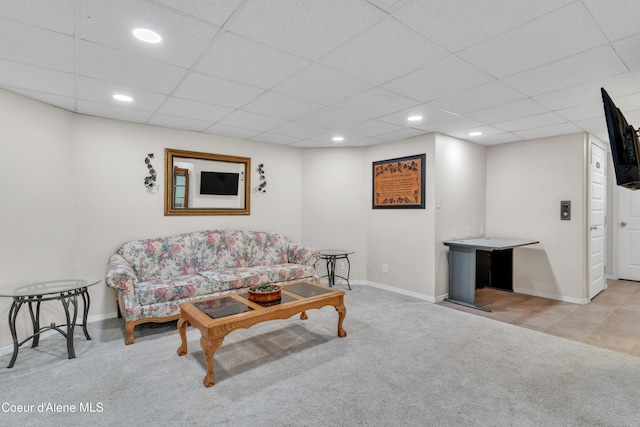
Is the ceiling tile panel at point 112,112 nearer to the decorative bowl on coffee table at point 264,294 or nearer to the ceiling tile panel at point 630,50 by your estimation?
the decorative bowl on coffee table at point 264,294

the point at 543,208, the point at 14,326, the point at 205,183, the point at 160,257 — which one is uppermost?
the point at 205,183

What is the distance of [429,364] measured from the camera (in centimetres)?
254

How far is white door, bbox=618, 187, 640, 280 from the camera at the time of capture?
5496mm

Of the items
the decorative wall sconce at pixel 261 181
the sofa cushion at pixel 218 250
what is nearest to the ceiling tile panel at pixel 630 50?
the decorative wall sconce at pixel 261 181

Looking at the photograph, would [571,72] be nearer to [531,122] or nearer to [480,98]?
[480,98]

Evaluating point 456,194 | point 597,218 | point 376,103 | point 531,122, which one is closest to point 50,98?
point 376,103

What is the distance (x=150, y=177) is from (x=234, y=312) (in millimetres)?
2376

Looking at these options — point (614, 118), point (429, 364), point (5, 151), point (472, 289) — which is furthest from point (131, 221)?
point (614, 118)

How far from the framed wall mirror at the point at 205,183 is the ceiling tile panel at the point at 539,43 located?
11.0 feet

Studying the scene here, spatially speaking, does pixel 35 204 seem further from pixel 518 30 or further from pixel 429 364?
pixel 518 30

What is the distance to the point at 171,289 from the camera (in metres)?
3.24

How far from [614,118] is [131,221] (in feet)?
15.4

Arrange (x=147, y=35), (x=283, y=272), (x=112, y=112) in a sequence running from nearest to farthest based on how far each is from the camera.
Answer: (x=147, y=35) < (x=112, y=112) < (x=283, y=272)

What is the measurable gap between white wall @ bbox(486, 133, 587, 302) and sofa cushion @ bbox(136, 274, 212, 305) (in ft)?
14.7
